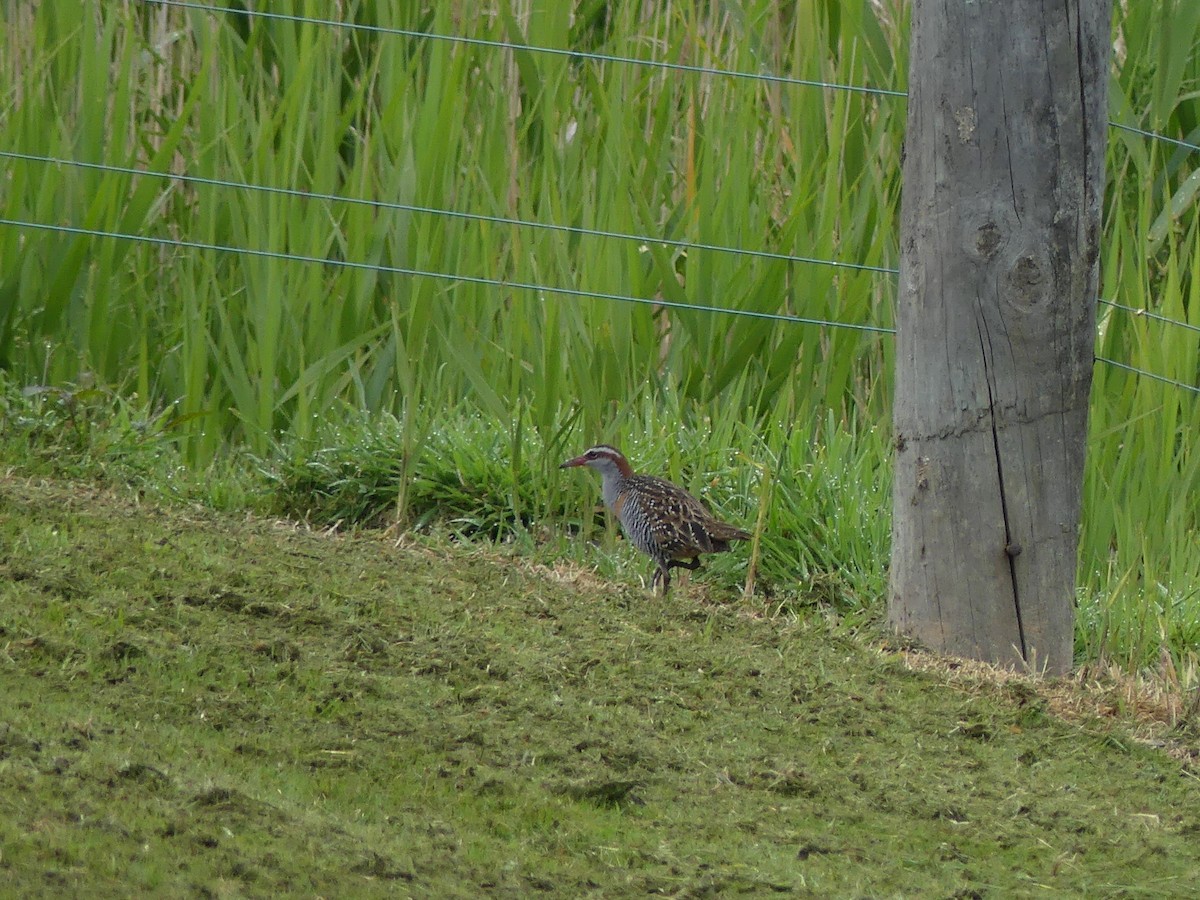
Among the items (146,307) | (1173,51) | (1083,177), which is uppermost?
(1173,51)

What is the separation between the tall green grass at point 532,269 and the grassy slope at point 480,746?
969 mm

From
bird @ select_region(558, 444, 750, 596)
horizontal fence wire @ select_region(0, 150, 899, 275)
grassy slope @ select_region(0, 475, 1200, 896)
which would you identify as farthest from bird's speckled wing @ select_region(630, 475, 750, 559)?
horizontal fence wire @ select_region(0, 150, 899, 275)

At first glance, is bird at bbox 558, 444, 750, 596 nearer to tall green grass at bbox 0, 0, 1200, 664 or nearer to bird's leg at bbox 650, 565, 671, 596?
bird's leg at bbox 650, 565, 671, 596

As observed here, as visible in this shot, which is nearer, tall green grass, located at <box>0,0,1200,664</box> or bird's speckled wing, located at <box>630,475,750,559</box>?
bird's speckled wing, located at <box>630,475,750,559</box>

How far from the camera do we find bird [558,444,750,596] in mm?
5641

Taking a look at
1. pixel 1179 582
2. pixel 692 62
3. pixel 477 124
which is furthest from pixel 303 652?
pixel 692 62

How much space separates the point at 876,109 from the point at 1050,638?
330 cm

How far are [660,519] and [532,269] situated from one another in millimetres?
1794

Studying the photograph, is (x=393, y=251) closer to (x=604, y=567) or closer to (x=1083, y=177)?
(x=604, y=567)

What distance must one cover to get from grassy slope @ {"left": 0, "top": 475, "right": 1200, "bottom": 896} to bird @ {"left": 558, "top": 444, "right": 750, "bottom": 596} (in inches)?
13.0

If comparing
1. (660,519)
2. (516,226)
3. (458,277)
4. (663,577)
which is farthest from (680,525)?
(516,226)

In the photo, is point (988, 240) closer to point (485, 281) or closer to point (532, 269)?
point (485, 281)

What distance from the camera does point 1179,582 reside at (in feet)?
19.7

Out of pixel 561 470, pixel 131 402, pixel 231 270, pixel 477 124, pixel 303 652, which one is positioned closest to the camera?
pixel 303 652
